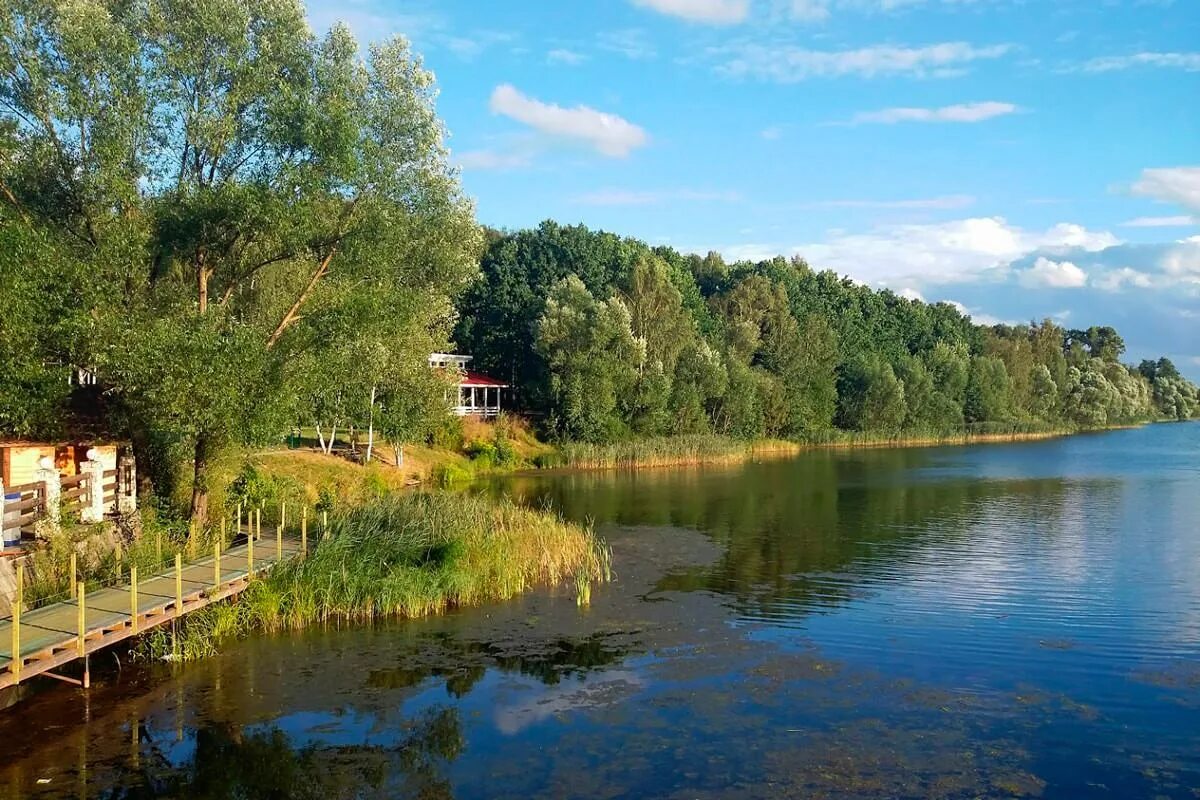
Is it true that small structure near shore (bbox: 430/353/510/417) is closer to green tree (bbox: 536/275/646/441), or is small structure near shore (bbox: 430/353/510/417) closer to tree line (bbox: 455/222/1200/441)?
tree line (bbox: 455/222/1200/441)

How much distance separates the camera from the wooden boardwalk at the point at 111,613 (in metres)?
13.1

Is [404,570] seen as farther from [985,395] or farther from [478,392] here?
[985,395]

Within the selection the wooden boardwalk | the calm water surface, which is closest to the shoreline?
the calm water surface

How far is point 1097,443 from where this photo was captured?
9056cm

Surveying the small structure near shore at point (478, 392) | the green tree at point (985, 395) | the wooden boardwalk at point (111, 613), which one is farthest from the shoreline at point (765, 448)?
the wooden boardwalk at point (111, 613)

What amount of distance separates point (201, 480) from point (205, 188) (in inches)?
287

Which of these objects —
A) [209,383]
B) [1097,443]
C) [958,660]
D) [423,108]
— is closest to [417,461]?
[423,108]

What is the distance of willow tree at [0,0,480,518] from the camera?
2083 cm

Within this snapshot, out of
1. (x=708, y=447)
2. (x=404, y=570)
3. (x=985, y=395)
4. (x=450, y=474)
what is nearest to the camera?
(x=404, y=570)

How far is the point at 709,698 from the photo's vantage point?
50.4 feet

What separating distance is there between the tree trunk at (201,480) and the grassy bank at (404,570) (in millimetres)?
3347

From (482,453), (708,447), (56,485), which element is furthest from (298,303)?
(708,447)

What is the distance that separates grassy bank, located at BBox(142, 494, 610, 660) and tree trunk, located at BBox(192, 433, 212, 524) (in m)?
3.35

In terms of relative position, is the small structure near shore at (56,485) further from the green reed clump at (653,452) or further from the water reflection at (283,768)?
the green reed clump at (653,452)
